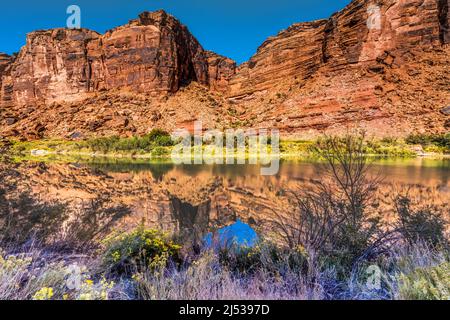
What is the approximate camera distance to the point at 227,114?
245 ft

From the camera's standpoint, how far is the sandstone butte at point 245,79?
54.7m

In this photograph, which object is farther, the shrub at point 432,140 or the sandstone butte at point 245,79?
Answer: the sandstone butte at point 245,79

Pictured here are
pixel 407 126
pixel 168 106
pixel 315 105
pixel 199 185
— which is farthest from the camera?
pixel 168 106

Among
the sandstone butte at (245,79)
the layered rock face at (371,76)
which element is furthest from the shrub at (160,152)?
the layered rock face at (371,76)

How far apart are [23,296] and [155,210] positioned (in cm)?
529

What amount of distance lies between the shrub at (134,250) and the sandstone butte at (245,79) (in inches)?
1968

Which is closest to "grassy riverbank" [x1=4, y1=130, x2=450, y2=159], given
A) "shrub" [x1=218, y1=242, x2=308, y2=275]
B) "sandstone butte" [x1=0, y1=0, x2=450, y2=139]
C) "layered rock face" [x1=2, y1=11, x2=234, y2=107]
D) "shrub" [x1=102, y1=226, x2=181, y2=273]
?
"sandstone butte" [x1=0, y1=0, x2=450, y2=139]

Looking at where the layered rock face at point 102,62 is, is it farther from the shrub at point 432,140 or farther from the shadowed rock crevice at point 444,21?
the shadowed rock crevice at point 444,21

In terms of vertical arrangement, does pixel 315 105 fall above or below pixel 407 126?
above

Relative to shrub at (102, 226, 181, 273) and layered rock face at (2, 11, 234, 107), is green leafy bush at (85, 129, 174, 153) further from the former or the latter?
shrub at (102, 226, 181, 273)

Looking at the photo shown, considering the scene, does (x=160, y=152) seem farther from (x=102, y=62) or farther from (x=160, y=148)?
(x=102, y=62)

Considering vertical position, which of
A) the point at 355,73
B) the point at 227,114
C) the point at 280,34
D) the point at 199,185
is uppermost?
the point at 280,34

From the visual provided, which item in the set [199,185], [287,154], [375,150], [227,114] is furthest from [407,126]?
[199,185]

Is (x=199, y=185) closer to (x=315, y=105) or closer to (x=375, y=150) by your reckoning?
(x=375, y=150)
